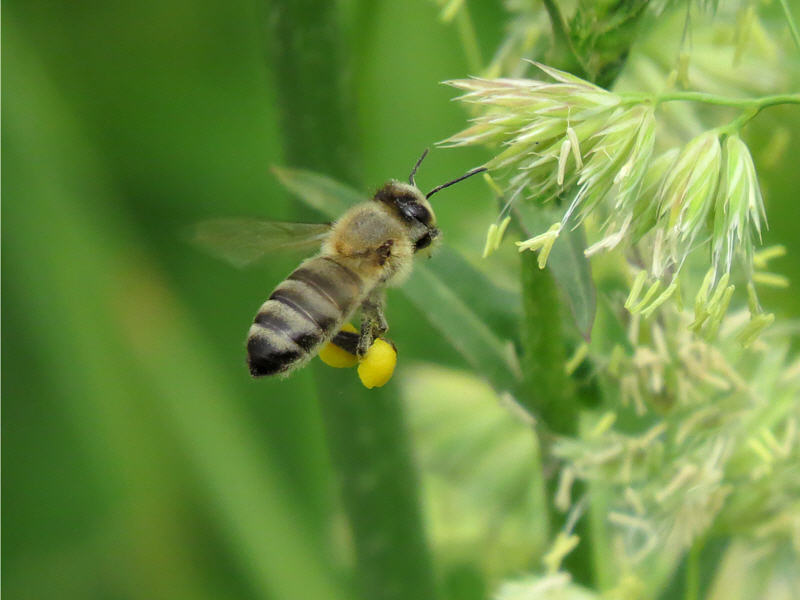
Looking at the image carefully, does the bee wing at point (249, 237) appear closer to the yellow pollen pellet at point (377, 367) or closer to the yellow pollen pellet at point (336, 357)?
the yellow pollen pellet at point (336, 357)

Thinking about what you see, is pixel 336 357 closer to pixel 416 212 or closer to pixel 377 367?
pixel 377 367

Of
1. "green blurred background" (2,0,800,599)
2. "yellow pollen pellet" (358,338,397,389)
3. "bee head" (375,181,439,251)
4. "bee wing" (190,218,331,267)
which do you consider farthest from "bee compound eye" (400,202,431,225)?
"green blurred background" (2,0,800,599)

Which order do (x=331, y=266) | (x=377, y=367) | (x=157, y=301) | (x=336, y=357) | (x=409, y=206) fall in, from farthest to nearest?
(x=157, y=301) → (x=409, y=206) → (x=331, y=266) → (x=336, y=357) → (x=377, y=367)

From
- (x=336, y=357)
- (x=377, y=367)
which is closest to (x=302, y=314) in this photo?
(x=336, y=357)

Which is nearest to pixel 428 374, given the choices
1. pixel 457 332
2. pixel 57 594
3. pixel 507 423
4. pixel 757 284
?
pixel 507 423

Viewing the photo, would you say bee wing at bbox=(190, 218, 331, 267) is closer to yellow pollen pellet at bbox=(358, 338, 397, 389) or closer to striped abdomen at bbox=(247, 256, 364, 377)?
striped abdomen at bbox=(247, 256, 364, 377)

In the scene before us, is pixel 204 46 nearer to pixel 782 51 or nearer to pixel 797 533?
pixel 782 51

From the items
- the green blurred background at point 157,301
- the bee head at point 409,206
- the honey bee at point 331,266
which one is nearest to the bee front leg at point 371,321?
the honey bee at point 331,266
